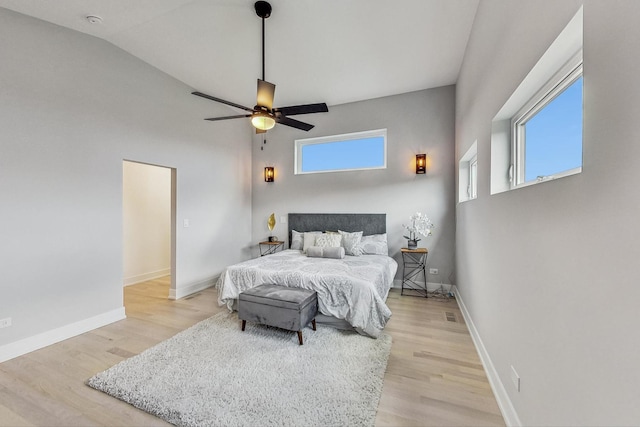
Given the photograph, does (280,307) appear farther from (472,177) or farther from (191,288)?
(472,177)

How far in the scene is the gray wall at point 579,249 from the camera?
28.8 inches

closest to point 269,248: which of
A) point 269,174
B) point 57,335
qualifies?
point 269,174

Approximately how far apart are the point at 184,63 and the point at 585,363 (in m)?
4.54

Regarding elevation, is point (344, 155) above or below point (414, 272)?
above

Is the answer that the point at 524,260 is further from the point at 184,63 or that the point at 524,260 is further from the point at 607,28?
the point at 184,63

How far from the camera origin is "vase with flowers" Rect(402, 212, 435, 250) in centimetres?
405

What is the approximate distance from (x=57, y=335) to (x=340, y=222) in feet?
12.7

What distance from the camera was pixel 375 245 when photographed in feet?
13.7

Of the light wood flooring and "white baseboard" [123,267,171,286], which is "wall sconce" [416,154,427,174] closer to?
the light wood flooring

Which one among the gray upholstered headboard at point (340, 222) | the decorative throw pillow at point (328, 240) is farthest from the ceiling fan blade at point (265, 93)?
the gray upholstered headboard at point (340, 222)

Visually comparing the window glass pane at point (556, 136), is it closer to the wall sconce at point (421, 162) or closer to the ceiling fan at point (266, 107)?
the ceiling fan at point (266, 107)

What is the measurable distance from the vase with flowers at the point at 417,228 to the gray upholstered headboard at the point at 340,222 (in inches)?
17.4

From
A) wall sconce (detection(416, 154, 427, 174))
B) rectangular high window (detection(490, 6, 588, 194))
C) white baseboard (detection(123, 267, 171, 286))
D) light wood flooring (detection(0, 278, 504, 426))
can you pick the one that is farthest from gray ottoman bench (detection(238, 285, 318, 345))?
white baseboard (detection(123, 267, 171, 286))

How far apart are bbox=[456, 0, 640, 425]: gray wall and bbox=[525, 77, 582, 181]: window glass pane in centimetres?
17
